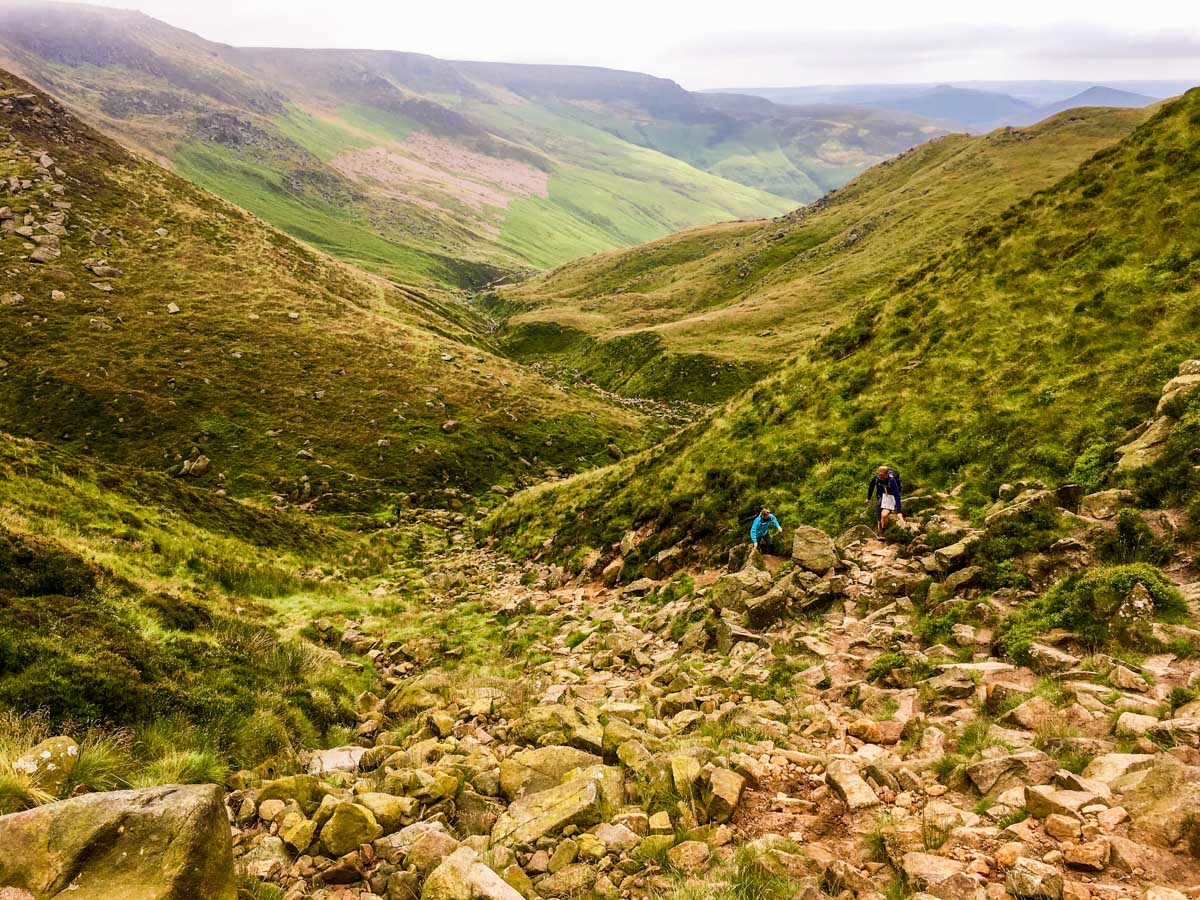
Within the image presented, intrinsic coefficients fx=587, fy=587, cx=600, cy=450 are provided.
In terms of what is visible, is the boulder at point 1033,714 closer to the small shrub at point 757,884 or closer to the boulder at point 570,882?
the small shrub at point 757,884

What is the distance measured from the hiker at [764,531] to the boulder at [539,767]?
10803 millimetres

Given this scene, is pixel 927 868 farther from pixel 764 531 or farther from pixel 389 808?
pixel 764 531

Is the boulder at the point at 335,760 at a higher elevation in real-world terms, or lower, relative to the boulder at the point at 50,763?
lower

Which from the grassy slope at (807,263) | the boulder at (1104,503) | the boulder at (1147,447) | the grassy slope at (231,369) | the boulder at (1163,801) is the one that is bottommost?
the grassy slope at (231,369)

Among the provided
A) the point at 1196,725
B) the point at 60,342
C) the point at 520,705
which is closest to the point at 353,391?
the point at 60,342

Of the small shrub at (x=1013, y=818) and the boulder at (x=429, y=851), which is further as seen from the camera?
the boulder at (x=429, y=851)

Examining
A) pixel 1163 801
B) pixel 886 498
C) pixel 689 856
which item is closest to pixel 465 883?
pixel 689 856

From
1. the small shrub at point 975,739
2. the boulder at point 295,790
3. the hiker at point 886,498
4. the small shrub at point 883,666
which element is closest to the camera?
the small shrub at point 975,739

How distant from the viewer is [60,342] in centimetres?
5591

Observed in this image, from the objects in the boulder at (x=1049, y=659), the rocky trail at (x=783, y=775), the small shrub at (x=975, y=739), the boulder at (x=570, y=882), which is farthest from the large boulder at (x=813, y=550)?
the boulder at (x=570, y=882)

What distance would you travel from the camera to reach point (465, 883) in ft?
22.8

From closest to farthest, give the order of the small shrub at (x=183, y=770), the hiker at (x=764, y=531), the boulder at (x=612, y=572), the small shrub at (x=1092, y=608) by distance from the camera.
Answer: the small shrub at (x=183, y=770) → the small shrub at (x=1092, y=608) → the hiker at (x=764, y=531) → the boulder at (x=612, y=572)

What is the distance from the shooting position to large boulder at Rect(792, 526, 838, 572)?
56.0 feet

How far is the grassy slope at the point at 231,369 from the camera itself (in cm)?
4925
